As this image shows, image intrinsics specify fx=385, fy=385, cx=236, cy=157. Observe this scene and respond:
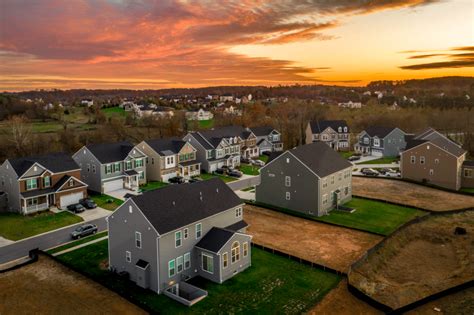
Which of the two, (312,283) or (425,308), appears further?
(312,283)

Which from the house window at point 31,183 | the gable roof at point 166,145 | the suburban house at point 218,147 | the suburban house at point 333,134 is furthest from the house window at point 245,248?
the suburban house at point 333,134

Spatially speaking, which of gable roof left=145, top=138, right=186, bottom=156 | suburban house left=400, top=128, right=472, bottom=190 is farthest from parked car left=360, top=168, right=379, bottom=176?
gable roof left=145, top=138, right=186, bottom=156

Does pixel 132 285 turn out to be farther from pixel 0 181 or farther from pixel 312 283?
pixel 0 181

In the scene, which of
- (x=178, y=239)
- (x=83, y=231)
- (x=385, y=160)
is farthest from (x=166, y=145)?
(x=385, y=160)

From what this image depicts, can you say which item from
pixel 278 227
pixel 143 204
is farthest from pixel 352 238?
pixel 143 204

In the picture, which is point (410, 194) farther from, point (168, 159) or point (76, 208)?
point (76, 208)

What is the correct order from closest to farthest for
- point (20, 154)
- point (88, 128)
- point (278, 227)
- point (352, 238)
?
point (352, 238)
point (278, 227)
point (20, 154)
point (88, 128)

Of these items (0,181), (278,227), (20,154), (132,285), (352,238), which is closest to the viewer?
(132,285)

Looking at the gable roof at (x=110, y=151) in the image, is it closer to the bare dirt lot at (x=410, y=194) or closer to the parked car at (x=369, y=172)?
the bare dirt lot at (x=410, y=194)
